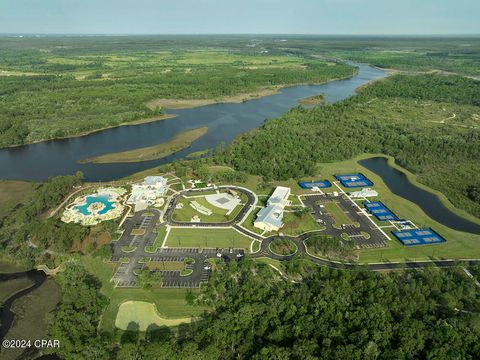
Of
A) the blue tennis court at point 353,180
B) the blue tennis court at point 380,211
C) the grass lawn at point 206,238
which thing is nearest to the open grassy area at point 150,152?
the grass lawn at point 206,238

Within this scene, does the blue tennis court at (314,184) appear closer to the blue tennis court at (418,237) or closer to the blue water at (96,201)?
the blue tennis court at (418,237)

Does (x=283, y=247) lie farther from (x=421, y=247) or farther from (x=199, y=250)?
(x=421, y=247)

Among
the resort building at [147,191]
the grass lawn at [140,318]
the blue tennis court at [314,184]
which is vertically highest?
the resort building at [147,191]

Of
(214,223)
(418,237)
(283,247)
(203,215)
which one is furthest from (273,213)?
(418,237)

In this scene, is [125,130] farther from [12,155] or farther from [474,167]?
[474,167]

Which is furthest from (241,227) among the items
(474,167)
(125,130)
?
(125,130)
